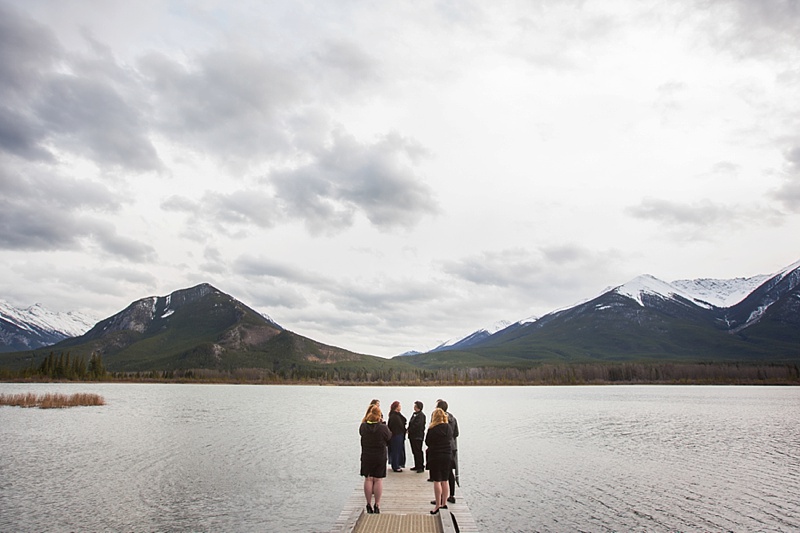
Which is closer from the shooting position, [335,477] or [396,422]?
[396,422]

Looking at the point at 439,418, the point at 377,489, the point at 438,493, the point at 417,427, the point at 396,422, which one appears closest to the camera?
the point at 439,418

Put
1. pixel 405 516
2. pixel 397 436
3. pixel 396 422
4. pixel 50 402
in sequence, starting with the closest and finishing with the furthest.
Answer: pixel 405 516 → pixel 396 422 → pixel 397 436 → pixel 50 402

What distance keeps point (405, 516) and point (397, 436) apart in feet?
24.1

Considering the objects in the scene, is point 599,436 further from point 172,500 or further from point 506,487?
point 172,500

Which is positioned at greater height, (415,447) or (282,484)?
(415,447)

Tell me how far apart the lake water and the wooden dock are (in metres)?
3.30

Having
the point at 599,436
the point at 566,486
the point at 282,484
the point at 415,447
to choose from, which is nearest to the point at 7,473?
the point at 282,484

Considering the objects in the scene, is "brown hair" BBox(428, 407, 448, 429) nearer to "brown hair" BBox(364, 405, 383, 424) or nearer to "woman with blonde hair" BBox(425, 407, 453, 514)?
"woman with blonde hair" BBox(425, 407, 453, 514)

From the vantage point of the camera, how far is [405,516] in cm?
1777

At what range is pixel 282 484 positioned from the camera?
30156mm

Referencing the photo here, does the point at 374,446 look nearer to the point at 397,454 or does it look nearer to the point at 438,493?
Result: the point at 438,493

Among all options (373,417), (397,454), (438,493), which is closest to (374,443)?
(373,417)

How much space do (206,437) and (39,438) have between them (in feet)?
45.9

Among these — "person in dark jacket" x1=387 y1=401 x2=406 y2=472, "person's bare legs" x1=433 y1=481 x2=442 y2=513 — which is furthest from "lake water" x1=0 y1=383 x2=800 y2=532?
"person's bare legs" x1=433 y1=481 x2=442 y2=513
